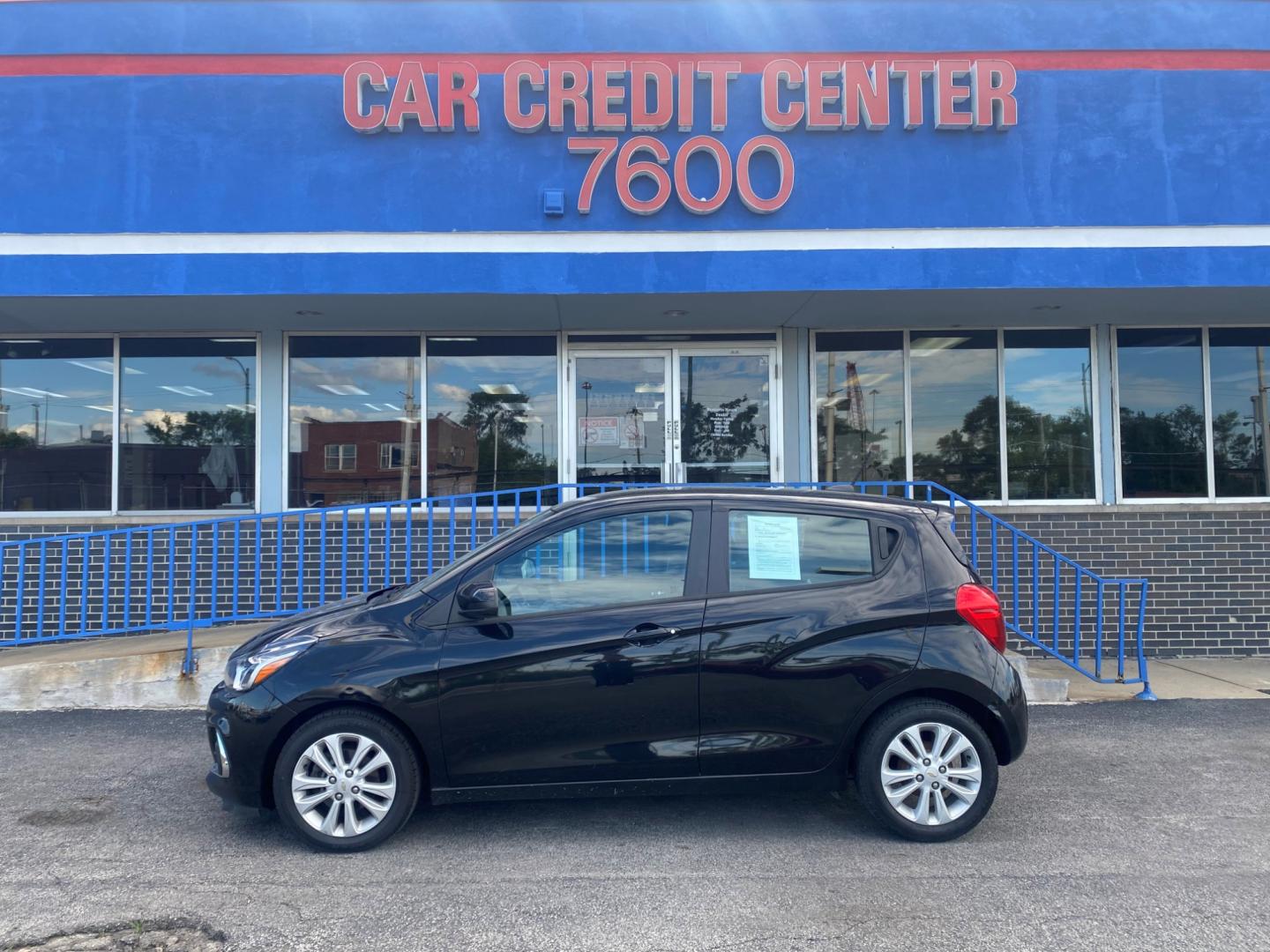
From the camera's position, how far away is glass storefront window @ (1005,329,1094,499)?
990cm

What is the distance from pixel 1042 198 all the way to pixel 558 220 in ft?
14.7

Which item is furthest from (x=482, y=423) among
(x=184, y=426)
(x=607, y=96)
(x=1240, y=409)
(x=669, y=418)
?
(x=1240, y=409)

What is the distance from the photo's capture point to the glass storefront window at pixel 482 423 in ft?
32.4

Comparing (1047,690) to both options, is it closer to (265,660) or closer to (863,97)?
(863,97)

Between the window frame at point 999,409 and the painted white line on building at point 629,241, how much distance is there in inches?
56.2

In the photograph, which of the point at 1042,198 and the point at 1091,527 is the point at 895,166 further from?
the point at 1091,527

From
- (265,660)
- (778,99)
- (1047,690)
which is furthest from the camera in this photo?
(778,99)

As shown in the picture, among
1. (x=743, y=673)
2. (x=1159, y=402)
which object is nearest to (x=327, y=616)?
(x=743, y=673)

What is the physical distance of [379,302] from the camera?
8.75m

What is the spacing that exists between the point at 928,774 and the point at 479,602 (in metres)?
2.35

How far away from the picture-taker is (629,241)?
865 centimetres

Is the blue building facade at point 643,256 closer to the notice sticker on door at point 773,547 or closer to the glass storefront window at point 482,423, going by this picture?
the glass storefront window at point 482,423

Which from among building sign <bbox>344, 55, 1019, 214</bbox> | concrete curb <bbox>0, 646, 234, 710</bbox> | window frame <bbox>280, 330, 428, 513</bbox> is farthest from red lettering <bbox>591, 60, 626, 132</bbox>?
concrete curb <bbox>0, 646, 234, 710</bbox>

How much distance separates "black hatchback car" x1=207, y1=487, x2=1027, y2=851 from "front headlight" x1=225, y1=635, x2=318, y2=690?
0.5 inches
